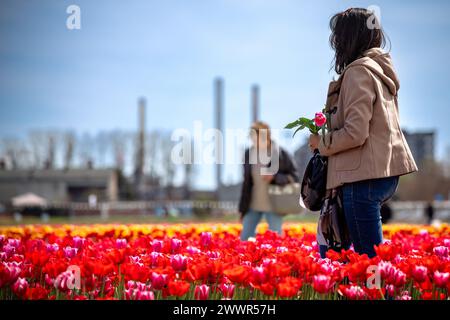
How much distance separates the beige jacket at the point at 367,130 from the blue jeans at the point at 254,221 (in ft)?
13.4

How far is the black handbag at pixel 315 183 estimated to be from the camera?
13.4 ft

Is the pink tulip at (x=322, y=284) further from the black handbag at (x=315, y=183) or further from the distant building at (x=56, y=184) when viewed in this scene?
the distant building at (x=56, y=184)

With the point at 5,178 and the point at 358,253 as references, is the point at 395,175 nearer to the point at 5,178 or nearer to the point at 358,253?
the point at 358,253

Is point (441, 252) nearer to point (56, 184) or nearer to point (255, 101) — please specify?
point (255, 101)

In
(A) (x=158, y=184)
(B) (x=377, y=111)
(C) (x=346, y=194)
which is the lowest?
(A) (x=158, y=184)

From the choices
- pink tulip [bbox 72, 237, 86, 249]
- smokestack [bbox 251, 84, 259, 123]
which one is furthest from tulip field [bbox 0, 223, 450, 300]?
smokestack [bbox 251, 84, 259, 123]

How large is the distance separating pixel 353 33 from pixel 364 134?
710mm

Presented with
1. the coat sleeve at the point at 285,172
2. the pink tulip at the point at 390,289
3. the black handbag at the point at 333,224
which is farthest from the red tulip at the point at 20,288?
the coat sleeve at the point at 285,172

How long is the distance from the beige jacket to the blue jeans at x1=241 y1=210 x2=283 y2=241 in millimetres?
4085

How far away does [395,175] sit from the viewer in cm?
378

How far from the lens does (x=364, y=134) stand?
3.66 meters
